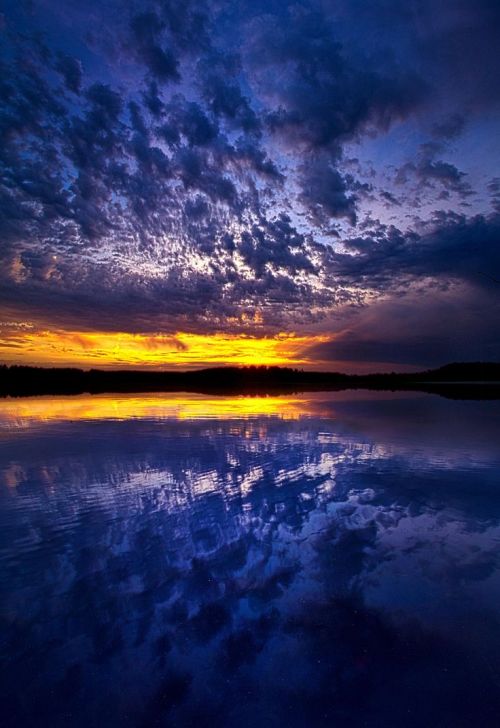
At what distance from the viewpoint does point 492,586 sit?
626 cm

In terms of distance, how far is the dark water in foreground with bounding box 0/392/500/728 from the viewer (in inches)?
164

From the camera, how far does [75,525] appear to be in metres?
8.80

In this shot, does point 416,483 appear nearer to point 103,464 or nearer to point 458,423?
point 103,464

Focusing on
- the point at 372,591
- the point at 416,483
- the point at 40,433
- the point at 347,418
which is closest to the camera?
the point at 372,591

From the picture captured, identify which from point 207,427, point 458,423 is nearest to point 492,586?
point 207,427

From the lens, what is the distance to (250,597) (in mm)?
5984

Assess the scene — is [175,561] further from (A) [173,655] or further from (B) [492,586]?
(B) [492,586]

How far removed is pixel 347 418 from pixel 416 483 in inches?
673

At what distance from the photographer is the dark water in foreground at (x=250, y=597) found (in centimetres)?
416

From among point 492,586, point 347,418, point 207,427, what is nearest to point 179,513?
point 492,586

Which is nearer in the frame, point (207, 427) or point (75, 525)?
point (75, 525)

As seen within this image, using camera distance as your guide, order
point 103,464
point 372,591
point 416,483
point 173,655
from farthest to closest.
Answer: point 103,464 < point 416,483 < point 372,591 < point 173,655

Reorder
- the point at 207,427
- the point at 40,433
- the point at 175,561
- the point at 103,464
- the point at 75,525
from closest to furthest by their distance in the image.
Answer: the point at 175,561 < the point at 75,525 < the point at 103,464 < the point at 40,433 < the point at 207,427

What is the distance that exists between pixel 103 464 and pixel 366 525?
998 centimetres
